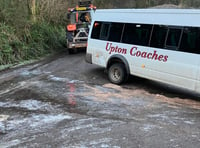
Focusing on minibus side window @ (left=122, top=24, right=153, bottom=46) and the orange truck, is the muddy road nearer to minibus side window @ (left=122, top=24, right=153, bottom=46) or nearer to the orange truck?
minibus side window @ (left=122, top=24, right=153, bottom=46)

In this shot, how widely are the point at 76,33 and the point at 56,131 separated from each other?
33.9 feet

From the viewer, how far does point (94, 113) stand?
5816mm

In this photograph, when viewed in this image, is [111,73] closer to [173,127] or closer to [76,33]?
[173,127]

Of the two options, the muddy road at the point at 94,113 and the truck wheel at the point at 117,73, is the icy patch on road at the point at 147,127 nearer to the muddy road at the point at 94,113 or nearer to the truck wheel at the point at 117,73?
the muddy road at the point at 94,113

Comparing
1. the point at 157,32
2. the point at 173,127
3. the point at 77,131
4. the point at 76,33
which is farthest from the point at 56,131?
the point at 76,33

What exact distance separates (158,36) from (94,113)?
281 cm

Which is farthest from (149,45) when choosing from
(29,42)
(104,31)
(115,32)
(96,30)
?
(29,42)

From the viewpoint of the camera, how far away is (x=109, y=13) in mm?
8469

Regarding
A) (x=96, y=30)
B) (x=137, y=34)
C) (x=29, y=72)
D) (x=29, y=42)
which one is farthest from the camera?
(x=29, y=42)

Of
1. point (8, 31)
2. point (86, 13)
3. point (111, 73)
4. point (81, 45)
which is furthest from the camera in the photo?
point (86, 13)

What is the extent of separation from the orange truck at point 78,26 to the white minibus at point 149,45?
5.32m

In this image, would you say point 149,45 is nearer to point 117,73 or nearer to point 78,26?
point 117,73

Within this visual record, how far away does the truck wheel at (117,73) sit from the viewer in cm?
802

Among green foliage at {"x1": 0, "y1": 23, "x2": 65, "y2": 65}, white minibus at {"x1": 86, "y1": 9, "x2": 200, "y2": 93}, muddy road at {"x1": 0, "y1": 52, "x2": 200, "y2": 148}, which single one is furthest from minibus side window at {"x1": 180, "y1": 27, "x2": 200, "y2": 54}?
green foliage at {"x1": 0, "y1": 23, "x2": 65, "y2": 65}
